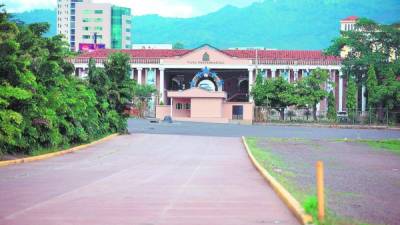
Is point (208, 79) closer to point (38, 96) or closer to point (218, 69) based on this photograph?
point (218, 69)

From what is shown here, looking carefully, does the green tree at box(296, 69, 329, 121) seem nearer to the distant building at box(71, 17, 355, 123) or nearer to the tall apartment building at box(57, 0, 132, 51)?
the distant building at box(71, 17, 355, 123)

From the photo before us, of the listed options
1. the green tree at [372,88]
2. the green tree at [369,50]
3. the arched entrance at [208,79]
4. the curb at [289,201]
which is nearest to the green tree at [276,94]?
the green tree at [372,88]

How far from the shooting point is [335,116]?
71.1 m

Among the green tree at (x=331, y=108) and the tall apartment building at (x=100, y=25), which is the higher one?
the tall apartment building at (x=100, y=25)

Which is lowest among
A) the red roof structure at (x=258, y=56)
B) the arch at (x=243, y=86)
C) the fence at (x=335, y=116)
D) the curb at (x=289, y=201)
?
the curb at (x=289, y=201)

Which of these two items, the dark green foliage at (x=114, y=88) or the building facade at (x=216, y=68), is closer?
the dark green foliage at (x=114, y=88)

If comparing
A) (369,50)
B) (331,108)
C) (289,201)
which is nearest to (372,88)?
(331,108)

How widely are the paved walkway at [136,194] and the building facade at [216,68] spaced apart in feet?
196

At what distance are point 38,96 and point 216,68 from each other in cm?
6527

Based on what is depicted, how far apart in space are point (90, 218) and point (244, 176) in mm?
A: 7854

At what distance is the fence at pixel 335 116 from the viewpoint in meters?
68.4

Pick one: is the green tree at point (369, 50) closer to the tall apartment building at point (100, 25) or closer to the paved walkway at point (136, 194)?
the paved walkway at point (136, 194)

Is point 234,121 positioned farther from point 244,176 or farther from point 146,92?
point 244,176

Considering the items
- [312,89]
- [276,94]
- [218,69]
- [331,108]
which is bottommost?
[331,108]
